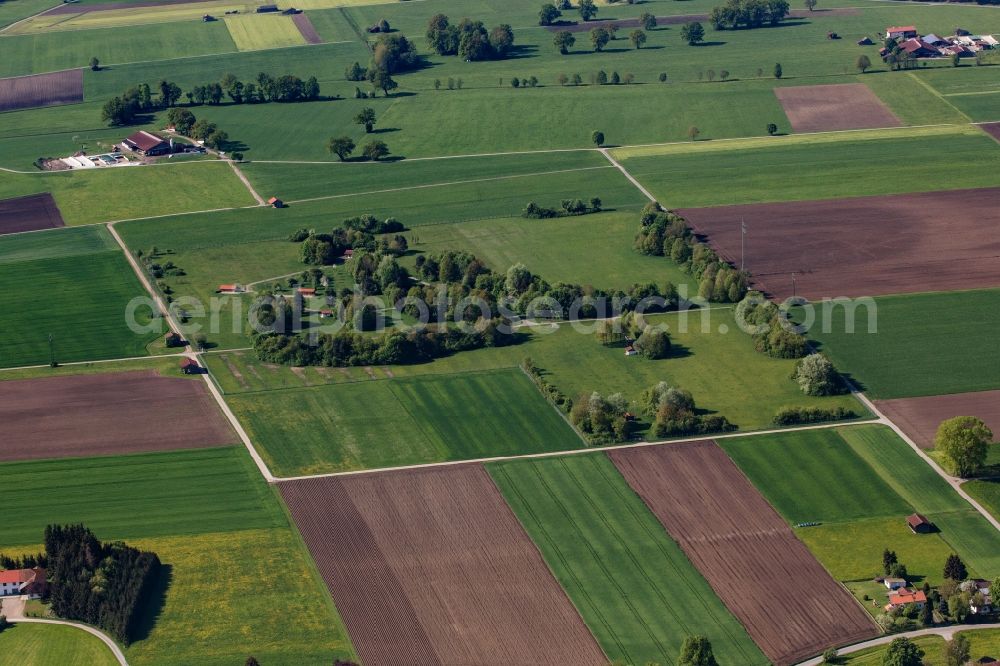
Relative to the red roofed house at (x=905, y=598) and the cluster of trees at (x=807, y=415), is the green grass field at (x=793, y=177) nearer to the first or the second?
the cluster of trees at (x=807, y=415)

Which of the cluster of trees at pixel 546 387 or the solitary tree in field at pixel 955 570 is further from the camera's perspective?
the cluster of trees at pixel 546 387

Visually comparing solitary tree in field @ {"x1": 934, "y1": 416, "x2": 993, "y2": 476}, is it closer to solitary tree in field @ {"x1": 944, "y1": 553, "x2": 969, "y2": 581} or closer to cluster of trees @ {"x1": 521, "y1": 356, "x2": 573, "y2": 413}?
solitary tree in field @ {"x1": 944, "y1": 553, "x2": 969, "y2": 581}

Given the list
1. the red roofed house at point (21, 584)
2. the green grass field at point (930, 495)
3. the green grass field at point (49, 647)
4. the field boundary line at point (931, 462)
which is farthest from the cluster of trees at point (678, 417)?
the red roofed house at point (21, 584)

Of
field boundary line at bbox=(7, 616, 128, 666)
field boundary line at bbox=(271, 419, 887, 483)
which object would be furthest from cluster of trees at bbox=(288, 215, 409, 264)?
field boundary line at bbox=(7, 616, 128, 666)

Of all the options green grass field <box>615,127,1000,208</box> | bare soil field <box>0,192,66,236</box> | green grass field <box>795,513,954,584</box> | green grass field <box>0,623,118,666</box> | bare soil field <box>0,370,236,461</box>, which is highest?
bare soil field <box>0,192,66,236</box>

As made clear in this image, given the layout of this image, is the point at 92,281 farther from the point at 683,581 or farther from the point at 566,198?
the point at 683,581

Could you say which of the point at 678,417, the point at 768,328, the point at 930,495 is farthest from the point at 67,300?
the point at 930,495

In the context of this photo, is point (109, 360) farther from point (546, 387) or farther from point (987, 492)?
point (987, 492)
